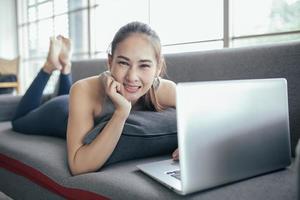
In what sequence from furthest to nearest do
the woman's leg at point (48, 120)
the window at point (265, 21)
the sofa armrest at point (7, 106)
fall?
the window at point (265, 21) < the sofa armrest at point (7, 106) < the woman's leg at point (48, 120)

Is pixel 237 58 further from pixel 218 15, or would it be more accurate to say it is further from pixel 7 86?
pixel 7 86

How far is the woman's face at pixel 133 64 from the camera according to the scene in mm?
1038

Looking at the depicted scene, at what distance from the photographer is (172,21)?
3.19 m

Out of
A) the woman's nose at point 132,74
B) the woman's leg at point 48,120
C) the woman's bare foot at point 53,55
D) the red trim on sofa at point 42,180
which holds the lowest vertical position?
the red trim on sofa at point 42,180

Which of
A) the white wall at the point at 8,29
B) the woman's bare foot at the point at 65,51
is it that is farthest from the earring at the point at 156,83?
the white wall at the point at 8,29

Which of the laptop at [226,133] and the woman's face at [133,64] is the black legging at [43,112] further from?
the laptop at [226,133]

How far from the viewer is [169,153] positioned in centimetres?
115

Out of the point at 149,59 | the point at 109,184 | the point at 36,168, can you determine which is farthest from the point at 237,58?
the point at 36,168

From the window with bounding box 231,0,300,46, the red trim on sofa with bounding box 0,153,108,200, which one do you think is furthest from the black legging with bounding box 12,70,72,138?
the window with bounding box 231,0,300,46

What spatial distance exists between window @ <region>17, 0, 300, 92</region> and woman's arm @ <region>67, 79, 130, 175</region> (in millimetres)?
1441

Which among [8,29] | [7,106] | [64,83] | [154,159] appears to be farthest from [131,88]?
[8,29]

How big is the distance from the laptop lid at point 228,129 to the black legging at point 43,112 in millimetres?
873

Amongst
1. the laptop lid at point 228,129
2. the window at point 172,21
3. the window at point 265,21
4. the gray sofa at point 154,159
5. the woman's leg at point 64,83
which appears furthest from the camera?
the window at point 172,21

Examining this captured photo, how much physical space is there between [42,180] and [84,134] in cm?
26
